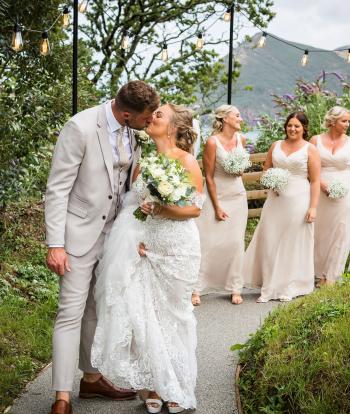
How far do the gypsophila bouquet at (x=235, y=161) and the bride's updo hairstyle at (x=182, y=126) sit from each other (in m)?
2.69

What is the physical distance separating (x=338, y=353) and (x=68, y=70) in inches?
249

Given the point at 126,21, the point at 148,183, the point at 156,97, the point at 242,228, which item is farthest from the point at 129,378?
the point at 126,21

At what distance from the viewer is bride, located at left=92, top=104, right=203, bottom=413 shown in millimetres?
4590

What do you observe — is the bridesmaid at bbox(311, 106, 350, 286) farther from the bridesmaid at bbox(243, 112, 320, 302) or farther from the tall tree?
the tall tree

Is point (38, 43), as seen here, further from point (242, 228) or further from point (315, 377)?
point (315, 377)

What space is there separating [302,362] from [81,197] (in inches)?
66.2

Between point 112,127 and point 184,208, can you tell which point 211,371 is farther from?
point 112,127

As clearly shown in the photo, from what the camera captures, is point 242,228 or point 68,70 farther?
point 68,70

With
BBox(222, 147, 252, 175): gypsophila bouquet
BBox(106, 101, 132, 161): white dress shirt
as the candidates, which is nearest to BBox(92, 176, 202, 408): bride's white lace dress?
BBox(106, 101, 132, 161): white dress shirt

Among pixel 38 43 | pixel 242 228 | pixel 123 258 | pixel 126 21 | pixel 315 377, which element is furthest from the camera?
pixel 126 21

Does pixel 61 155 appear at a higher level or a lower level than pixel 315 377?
higher

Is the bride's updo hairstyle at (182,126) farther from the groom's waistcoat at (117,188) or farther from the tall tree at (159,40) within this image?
the tall tree at (159,40)

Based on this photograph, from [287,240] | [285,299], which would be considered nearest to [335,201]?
[287,240]

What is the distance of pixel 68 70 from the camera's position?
9648 mm
